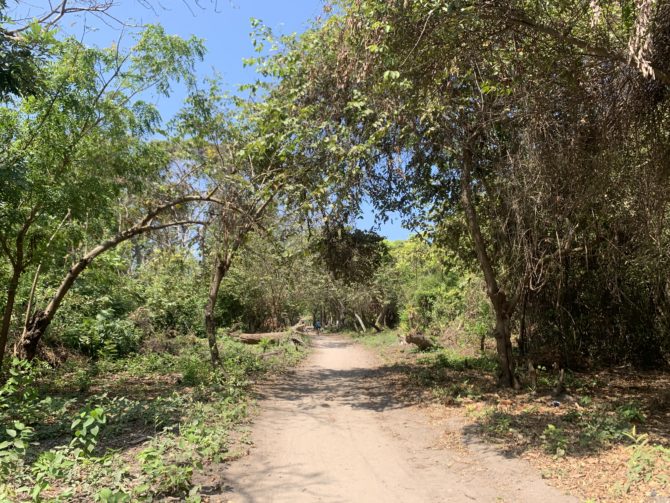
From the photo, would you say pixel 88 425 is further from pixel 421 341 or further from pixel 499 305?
pixel 421 341

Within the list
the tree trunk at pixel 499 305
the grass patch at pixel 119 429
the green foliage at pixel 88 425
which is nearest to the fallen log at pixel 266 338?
the grass patch at pixel 119 429

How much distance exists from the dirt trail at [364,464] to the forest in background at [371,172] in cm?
126

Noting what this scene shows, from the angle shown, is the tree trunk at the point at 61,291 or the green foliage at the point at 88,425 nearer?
the green foliage at the point at 88,425

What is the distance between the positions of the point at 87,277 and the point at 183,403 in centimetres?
651

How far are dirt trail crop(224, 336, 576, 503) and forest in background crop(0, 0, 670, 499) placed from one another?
1255 millimetres

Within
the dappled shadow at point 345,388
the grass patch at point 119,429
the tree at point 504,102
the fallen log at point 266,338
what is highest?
the tree at point 504,102

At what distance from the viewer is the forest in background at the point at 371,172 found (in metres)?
6.23

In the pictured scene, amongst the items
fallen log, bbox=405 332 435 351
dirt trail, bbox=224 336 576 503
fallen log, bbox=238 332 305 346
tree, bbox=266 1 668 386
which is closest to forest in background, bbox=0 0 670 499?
tree, bbox=266 1 668 386

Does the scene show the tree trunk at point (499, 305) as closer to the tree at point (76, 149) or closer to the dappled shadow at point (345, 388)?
the dappled shadow at point (345, 388)

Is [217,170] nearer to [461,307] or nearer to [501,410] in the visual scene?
[501,410]

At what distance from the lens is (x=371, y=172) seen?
11266 mm

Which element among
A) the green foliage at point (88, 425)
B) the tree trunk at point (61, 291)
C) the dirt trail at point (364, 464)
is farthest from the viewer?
the tree trunk at point (61, 291)

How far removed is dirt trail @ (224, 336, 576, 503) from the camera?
16.2ft

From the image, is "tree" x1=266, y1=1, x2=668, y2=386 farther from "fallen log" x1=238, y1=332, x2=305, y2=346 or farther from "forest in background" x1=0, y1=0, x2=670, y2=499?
"fallen log" x1=238, y1=332, x2=305, y2=346
